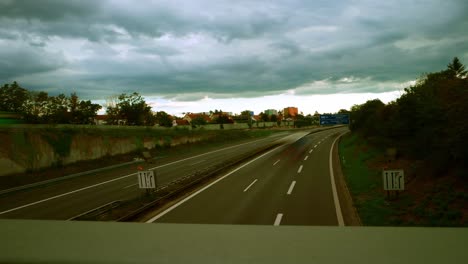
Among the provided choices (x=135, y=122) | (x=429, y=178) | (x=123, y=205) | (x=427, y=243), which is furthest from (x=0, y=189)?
(x=135, y=122)

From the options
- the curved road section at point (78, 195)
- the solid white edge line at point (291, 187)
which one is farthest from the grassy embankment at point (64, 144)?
the solid white edge line at point (291, 187)

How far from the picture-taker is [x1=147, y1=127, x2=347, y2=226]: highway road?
43.6ft

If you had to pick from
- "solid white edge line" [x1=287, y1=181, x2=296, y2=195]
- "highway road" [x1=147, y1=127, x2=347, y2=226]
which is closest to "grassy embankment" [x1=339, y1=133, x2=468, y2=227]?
"highway road" [x1=147, y1=127, x2=347, y2=226]

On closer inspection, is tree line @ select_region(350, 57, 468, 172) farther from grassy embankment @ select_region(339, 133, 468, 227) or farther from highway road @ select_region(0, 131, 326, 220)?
highway road @ select_region(0, 131, 326, 220)

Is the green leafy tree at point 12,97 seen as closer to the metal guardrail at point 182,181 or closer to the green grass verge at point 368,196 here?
the metal guardrail at point 182,181

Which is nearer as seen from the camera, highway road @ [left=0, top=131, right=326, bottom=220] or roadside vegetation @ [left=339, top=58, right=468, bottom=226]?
roadside vegetation @ [left=339, top=58, right=468, bottom=226]

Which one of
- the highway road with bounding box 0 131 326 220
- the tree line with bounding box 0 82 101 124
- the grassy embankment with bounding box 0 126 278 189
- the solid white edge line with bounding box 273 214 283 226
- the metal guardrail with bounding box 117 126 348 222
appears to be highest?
the tree line with bounding box 0 82 101 124

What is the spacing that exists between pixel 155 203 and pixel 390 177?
483 inches

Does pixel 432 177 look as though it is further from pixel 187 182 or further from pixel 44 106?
pixel 44 106

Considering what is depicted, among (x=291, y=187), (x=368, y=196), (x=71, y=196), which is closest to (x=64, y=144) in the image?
(x=71, y=196)

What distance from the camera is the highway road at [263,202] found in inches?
523

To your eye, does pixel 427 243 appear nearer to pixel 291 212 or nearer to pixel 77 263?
pixel 77 263

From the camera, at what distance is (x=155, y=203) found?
1558 cm

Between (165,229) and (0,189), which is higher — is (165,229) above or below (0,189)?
above
